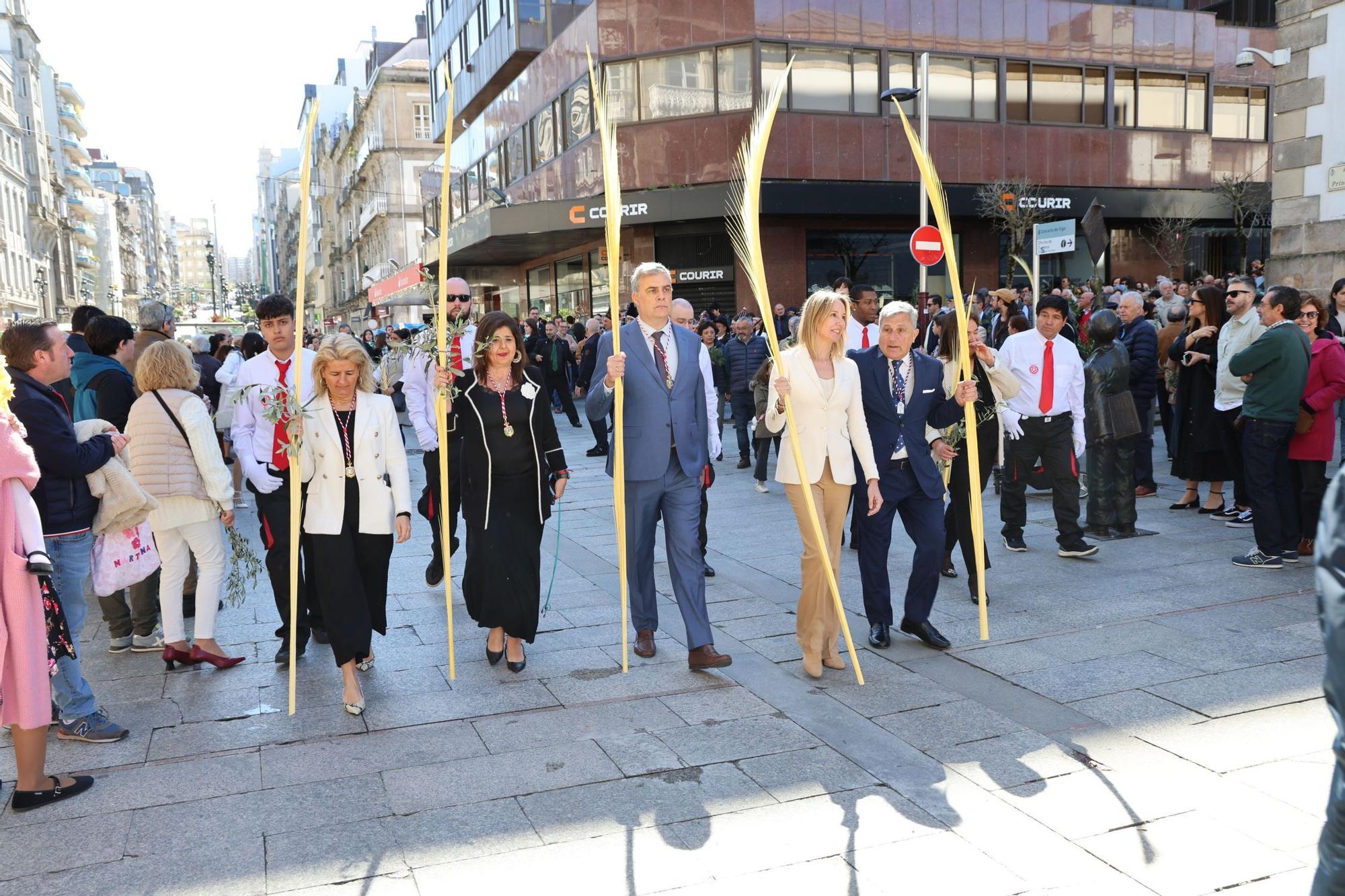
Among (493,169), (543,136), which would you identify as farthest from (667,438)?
(493,169)

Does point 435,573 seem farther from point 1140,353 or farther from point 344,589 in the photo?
point 1140,353

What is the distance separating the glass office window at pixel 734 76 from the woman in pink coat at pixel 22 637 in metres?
22.9

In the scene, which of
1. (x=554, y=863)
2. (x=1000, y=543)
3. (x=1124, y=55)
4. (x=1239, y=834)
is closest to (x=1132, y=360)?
(x=1000, y=543)

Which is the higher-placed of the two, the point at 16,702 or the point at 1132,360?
the point at 1132,360

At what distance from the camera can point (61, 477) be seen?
4.75 meters

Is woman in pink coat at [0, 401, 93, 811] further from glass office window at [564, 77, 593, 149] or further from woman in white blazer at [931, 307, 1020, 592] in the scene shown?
glass office window at [564, 77, 593, 149]

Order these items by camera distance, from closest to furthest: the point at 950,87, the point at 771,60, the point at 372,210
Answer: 1. the point at 771,60
2. the point at 950,87
3. the point at 372,210

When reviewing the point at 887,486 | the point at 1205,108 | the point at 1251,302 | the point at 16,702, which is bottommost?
the point at 16,702

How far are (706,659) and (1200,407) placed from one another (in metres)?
5.83

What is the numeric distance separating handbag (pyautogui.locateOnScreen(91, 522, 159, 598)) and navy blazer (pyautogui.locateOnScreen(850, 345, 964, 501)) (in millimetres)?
3801

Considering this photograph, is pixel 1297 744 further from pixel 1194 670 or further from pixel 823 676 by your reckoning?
pixel 823 676

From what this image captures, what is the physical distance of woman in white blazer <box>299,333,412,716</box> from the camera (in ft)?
16.3

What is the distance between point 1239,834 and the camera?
3.54m

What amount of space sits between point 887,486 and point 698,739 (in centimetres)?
192
